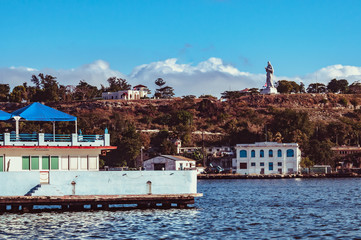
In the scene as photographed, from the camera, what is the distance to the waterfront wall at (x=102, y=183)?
4025cm

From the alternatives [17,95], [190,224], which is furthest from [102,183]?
[17,95]

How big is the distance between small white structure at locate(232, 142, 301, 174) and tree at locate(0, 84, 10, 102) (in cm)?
8624

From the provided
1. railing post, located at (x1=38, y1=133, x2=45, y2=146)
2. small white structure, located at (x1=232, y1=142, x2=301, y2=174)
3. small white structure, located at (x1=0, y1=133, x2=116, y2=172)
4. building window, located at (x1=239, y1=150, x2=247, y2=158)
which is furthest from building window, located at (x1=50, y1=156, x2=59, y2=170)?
building window, located at (x1=239, y1=150, x2=247, y2=158)

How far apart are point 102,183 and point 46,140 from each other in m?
5.01

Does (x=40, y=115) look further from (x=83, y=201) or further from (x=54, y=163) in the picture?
(x=83, y=201)

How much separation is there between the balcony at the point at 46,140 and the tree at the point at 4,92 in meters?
145

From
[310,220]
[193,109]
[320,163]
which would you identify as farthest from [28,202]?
[193,109]

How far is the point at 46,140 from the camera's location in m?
42.9

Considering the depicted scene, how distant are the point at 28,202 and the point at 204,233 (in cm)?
1181

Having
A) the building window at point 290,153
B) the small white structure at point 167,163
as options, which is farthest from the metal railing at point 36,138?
the building window at point 290,153

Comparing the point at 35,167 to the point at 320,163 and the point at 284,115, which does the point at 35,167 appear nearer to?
the point at 320,163

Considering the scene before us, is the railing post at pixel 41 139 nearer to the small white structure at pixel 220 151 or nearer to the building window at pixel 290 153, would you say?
the building window at pixel 290 153

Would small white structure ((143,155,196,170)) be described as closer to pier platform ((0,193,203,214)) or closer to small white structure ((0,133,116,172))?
small white structure ((0,133,116,172))

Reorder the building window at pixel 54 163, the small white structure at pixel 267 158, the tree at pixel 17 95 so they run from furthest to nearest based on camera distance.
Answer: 1. the tree at pixel 17 95
2. the small white structure at pixel 267 158
3. the building window at pixel 54 163
